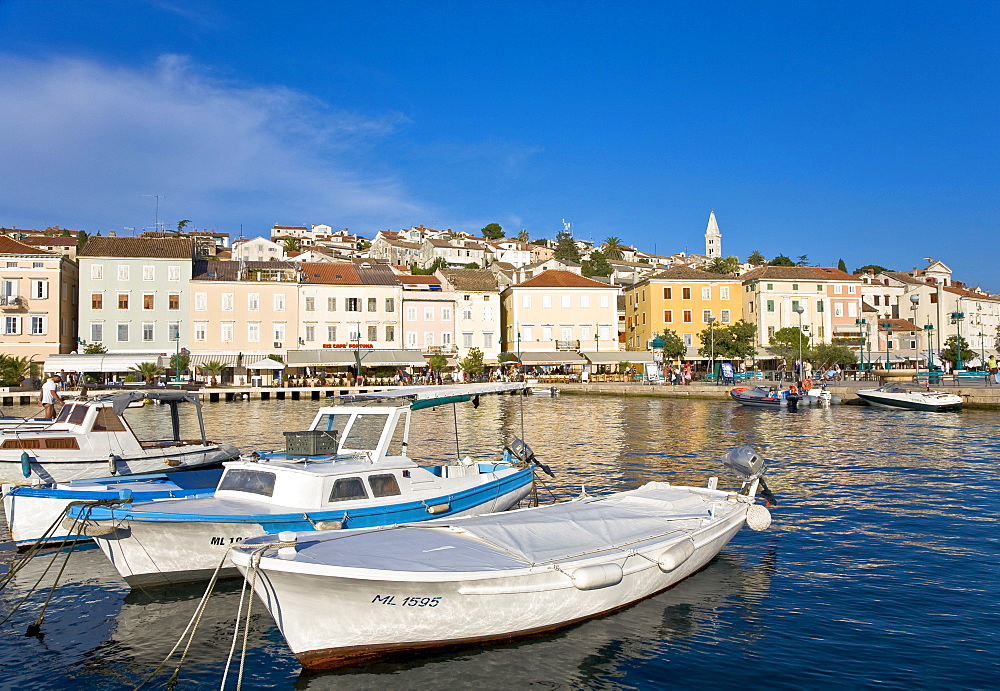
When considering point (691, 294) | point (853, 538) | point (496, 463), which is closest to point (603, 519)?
point (496, 463)

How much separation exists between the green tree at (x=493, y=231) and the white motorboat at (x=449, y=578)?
15614 centimetres

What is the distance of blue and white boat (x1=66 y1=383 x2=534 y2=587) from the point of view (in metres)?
10.9

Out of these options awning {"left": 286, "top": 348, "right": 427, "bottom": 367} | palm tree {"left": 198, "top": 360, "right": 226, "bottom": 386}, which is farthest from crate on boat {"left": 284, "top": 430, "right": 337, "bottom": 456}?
awning {"left": 286, "top": 348, "right": 427, "bottom": 367}

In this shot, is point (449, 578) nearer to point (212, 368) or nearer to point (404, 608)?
point (404, 608)

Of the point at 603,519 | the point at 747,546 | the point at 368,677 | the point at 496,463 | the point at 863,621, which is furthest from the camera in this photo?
the point at 496,463

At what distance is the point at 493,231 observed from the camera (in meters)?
167

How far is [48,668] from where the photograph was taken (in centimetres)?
911

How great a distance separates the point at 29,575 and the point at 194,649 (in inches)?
194

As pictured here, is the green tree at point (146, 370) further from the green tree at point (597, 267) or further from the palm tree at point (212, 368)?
the green tree at point (597, 267)

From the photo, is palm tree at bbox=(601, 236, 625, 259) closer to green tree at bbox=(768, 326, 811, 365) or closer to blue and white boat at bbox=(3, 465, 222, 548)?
green tree at bbox=(768, 326, 811, 365)

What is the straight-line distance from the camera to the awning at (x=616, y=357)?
73.6 m

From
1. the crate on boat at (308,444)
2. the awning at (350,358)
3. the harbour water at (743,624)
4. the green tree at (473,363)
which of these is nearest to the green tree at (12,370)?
the awning at (350,358)

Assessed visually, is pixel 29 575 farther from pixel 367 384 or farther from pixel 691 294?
pixel 691 294

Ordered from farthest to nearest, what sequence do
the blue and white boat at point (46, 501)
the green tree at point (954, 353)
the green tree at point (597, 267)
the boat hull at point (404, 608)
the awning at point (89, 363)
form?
the green tree at point (597, 267), the green tree at point (954, 353), the awning at point (89, 363), the blue and white boat at point (46, 501), the boat hull at point (404, 608)
